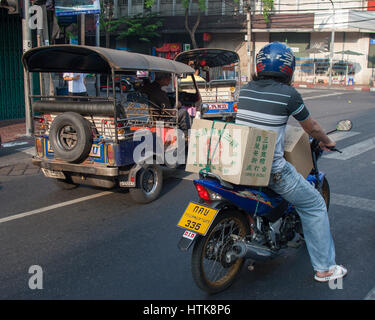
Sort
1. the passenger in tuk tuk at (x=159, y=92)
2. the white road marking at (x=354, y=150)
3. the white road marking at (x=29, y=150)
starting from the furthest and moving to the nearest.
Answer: the white road marking at (x=29, y=150), the white road marking at (x=354, y=150), the passenger in tuk tuk at (x=159, y=92)

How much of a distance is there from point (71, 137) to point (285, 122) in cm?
337

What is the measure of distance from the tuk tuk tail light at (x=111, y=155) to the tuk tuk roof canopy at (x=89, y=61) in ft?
3.31

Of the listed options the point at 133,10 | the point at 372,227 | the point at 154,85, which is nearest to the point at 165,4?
the point at 133,10

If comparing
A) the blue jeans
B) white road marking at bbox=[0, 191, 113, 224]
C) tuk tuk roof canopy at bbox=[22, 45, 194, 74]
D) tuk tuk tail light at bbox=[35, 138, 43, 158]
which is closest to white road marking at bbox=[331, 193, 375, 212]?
the blue jeans

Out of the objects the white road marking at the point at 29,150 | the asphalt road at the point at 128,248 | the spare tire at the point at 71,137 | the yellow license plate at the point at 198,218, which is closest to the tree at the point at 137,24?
the white road marking at the point at 29,150

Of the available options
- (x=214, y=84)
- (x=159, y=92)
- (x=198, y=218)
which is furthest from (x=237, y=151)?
(x=214, y=84)

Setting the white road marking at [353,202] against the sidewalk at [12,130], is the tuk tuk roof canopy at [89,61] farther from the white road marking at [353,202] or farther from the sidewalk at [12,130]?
the sidewalk at [12,130]

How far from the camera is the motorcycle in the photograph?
11.3ft

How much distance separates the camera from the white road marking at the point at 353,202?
5.75 metres

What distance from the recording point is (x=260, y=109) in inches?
136

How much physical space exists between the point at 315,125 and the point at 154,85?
438 centimetres

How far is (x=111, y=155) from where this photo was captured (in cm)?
569

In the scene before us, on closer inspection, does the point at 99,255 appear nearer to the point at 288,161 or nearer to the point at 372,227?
the point at 288,161

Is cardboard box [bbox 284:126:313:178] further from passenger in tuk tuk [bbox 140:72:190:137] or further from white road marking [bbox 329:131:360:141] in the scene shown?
white road marking [bbox 329:131:360:141]
